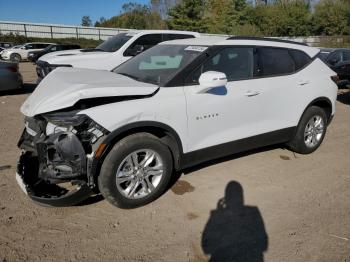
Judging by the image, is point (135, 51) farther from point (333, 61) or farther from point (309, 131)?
point (333, 61)

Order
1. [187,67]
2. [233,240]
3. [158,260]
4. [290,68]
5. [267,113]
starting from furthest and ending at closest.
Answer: [290,68], [267,113], [187,67], [233,240], [158,260]

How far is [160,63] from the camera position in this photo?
4578mm

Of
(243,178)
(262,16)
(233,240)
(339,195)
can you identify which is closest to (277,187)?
(243,178)

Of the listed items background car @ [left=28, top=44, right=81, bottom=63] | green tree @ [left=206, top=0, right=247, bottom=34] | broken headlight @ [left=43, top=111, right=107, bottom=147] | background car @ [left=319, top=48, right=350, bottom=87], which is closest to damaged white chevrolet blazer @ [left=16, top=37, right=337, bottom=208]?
broken headlight @ [left=43, top=111, right=107, bottom=147]

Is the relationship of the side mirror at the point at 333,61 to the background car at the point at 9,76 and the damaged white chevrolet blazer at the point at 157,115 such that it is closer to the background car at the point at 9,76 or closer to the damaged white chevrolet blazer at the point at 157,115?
the damaged white chevrolet blazer at the point at 157,115

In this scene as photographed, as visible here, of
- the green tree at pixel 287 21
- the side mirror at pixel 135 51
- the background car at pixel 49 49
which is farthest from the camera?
the green tree at pixel 287 21

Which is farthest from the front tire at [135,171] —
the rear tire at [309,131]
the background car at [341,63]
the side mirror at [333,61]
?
the side mirror at [333,61]

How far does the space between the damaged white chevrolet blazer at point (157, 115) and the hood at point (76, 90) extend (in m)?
0.01

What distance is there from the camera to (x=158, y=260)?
299 centimetres

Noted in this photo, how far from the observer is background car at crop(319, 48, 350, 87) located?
1184 centimetres

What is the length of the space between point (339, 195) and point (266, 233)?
1371 mm

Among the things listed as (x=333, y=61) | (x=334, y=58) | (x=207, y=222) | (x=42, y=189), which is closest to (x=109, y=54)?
(x=42, y=189)

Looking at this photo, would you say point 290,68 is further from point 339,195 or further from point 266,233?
point 266,233

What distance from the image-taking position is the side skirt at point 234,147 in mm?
4055
